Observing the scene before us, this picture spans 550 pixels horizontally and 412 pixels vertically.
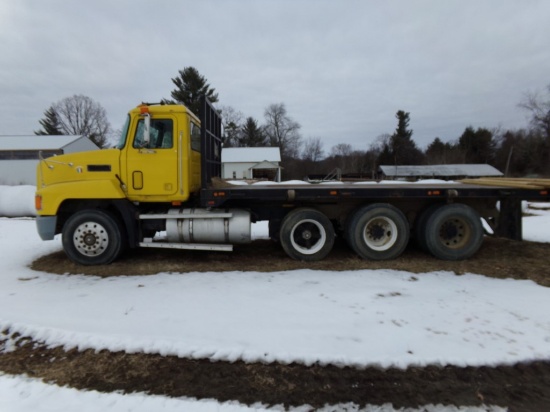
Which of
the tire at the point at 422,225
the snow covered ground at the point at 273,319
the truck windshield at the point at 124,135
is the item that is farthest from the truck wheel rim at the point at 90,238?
the tire at the point at 422,225

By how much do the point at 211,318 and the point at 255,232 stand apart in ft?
19.0

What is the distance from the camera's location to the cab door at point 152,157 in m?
6.25

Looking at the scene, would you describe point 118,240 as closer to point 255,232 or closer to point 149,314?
point 149,314

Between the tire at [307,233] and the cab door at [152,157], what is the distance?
233 cm

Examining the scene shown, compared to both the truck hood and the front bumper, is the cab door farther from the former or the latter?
the front bumper

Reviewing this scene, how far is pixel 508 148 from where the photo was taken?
230 ft

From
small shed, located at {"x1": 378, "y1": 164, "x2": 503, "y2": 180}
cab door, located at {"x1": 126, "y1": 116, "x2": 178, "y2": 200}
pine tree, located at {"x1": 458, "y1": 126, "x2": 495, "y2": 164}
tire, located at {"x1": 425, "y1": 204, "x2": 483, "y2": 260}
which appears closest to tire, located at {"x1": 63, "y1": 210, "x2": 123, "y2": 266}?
cab door, located at {"x1": 126, "y1": 116, "x2": 178, "y2": 200}

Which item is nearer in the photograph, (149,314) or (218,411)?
(218,411)

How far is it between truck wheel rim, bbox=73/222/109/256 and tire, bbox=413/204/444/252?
5995 millimetres

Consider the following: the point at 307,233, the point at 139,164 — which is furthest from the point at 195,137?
the point at 307,233

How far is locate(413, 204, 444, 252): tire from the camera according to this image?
6.51 metres

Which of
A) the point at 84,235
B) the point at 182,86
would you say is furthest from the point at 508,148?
the point at 84,235

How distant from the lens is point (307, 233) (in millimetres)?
6367

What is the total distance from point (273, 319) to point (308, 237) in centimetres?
267
